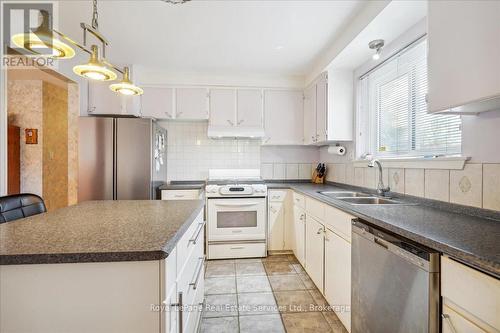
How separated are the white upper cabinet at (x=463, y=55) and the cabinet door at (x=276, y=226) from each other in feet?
7.06

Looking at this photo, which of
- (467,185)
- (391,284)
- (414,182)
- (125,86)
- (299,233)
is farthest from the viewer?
(299,233)

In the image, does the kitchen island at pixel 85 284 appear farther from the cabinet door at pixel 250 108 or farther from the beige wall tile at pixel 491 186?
the cabinet door at pixel 250 108

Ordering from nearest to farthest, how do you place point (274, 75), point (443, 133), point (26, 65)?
point (443, 133)
point (26, 65)
point (274, 75)

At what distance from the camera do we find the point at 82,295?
77cm

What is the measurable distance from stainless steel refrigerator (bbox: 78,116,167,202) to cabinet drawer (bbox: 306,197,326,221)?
1.81 meters

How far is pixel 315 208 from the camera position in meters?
2.27

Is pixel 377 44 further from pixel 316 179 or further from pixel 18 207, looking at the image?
pixel 18 207

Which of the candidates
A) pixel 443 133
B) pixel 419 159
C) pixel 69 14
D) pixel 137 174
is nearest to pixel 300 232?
pixel 419 159

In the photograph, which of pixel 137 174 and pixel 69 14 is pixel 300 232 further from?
pixel 69 14

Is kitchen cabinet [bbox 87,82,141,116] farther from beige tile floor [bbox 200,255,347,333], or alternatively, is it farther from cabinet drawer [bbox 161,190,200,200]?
beige tile floor [bbox 200,255,347,333]

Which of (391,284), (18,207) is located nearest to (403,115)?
(391,284)

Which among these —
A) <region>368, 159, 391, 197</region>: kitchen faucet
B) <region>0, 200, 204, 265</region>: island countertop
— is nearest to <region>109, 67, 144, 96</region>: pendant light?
<region>0, 200, 204, 265</region>: island countertop

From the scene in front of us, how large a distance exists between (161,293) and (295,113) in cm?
310

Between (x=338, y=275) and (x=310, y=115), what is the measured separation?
209cm
